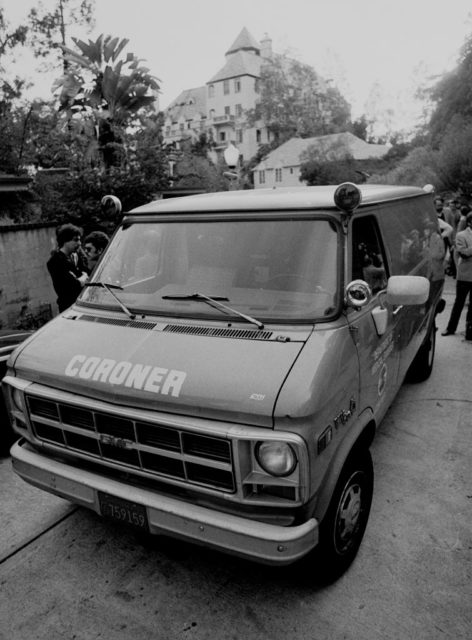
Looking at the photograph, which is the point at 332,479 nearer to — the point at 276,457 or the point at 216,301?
the point at 276,457

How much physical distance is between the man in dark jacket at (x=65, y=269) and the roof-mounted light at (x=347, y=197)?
379 centimetres

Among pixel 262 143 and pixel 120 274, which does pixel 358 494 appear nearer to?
pixel 120 274

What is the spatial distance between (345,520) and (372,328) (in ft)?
3.99

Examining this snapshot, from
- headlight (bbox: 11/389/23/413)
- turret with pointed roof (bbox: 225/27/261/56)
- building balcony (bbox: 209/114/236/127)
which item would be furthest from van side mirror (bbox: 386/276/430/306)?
turret with pointed roof (bbox: 225/27/261/56)

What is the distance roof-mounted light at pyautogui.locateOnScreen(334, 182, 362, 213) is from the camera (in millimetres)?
3039

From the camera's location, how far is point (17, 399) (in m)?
3.22

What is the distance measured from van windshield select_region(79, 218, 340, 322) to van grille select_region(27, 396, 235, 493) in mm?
787

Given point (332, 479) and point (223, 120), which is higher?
point (223, 120)

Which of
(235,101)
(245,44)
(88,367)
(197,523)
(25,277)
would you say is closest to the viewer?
(197,523)

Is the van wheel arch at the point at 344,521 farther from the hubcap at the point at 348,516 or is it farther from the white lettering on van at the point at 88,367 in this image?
the white lettering on van at the point at 88,367

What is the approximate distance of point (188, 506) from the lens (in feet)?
8.78

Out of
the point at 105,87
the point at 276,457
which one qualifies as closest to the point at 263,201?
the point at 276,457

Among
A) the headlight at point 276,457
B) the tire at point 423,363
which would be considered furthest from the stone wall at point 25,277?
the headlight at point 276,457

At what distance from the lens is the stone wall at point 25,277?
27.1 feet
